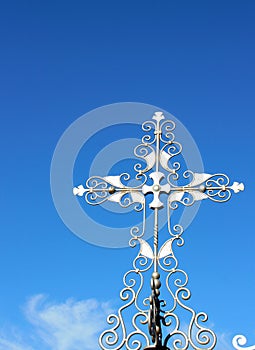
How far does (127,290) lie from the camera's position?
202 inches

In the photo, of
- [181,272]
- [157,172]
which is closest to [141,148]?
[157,172]

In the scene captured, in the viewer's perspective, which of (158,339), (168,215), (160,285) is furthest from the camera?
(168,215)

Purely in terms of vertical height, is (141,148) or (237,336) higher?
(141,148)

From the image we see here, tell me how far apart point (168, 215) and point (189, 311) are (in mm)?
926

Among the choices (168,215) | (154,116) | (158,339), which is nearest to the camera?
(158,339)

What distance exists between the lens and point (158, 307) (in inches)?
187

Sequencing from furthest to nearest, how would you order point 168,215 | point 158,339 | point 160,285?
point 168,215, point 160,285, point 158,339

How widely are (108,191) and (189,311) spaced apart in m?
1.40

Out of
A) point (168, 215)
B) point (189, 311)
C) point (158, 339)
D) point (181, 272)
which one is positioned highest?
point (168, 215)

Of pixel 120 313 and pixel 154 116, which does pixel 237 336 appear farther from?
pixel 154 116

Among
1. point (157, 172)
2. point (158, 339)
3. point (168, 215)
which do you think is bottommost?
point (158, 339)

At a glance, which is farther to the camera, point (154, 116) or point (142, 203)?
point (154, 116)

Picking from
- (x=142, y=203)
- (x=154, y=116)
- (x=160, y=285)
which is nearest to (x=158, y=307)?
(x=160, y=285)

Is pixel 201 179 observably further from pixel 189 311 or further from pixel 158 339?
pixel 158 339
